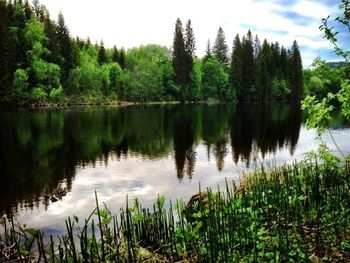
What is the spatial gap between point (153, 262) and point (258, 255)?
2437mm

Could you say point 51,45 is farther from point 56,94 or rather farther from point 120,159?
point 120,159

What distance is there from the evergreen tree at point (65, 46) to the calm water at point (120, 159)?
6639 cm

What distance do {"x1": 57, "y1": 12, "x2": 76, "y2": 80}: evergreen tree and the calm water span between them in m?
66.4

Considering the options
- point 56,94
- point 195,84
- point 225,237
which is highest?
point 195,84

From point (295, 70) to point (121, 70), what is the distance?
76911 mm

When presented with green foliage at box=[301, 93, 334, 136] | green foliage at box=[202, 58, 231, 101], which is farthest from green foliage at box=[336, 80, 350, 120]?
green foliage at box=[202, 58, 231, 101]

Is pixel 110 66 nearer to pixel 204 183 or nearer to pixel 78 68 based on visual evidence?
pixel 78 68

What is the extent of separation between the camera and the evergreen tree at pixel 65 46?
11731cm

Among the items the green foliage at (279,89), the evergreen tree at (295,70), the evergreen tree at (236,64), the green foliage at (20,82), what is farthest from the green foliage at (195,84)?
the green foliage at (20,82)

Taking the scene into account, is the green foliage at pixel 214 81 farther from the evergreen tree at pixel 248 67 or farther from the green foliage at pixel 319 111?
the green foliage at pixel 319 111

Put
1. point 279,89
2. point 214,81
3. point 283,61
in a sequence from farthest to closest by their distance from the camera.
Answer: point 283,61 → point 279,89 → point 214,81

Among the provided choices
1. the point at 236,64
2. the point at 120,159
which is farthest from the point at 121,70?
the point at 120,159

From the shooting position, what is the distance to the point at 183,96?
134500 millimetres

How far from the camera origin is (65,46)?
390ft
